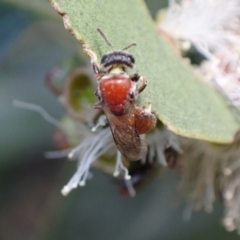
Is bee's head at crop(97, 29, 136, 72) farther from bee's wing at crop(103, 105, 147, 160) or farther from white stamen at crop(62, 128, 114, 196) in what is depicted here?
white stamen at crop(62, 128, 114, 196)

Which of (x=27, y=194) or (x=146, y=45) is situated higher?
→ (x=146, y=45)

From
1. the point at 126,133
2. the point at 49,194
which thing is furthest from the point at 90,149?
the point at 49,194

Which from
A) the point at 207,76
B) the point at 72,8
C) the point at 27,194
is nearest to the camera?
the point at 72,8

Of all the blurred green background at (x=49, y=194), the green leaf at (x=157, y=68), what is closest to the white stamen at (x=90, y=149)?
the green leaf at (x=157, y=68)

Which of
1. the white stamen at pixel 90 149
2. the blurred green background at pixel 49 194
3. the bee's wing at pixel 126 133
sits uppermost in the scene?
the bee's wing at pixel 126 133

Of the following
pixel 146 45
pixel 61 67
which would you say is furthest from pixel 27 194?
pixel 146 45

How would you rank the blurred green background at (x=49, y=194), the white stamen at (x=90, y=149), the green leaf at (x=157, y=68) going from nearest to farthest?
the green leaf at (x=157, y=68), the white stamen at (x=90, y=149), the blurred green background at (x=49, y=194)

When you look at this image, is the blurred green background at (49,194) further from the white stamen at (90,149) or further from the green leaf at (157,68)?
the green leaf at (157,68)

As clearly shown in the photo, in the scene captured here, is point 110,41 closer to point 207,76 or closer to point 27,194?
point 207,76
